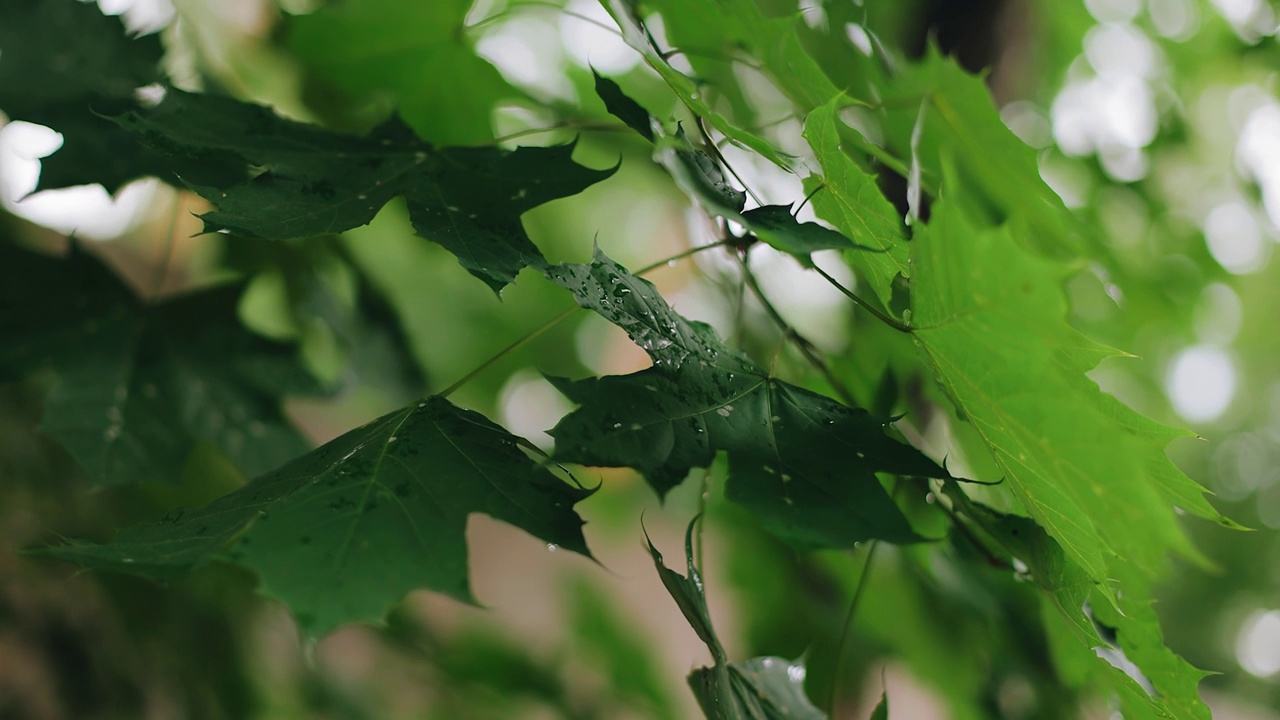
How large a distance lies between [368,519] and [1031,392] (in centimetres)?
27

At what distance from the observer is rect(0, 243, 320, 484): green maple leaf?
597 mm

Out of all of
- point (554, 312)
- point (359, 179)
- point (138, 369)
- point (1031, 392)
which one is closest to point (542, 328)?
point (359, 179)

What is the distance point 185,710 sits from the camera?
106cm

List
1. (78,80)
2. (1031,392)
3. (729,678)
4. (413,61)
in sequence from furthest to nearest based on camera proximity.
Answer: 1. (413,61)
2. (78,80)
3. (729,678)
4. (1031,392)

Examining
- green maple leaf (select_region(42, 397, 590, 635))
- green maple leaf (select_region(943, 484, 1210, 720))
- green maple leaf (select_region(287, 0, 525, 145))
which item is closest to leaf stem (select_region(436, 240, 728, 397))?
green maple leaf (select_region(42, 397, 590, 635))

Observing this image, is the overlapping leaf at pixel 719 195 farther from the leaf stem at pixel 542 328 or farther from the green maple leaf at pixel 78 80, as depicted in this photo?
the green maple leaf at pixel 78 80

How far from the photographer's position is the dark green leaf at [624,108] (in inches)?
15.8

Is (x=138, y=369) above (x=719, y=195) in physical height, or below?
below

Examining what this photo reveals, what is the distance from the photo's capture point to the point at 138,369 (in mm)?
642

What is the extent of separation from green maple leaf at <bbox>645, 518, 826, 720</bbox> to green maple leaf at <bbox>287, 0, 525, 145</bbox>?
19.3 inches

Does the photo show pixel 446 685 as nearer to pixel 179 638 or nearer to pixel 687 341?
pixel 179 638

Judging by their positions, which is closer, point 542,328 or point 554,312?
point 542,328

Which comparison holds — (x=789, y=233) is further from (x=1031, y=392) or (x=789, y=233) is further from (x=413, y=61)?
(x=413, y=61)

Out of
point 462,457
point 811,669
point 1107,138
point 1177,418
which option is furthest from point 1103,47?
point 462,457
